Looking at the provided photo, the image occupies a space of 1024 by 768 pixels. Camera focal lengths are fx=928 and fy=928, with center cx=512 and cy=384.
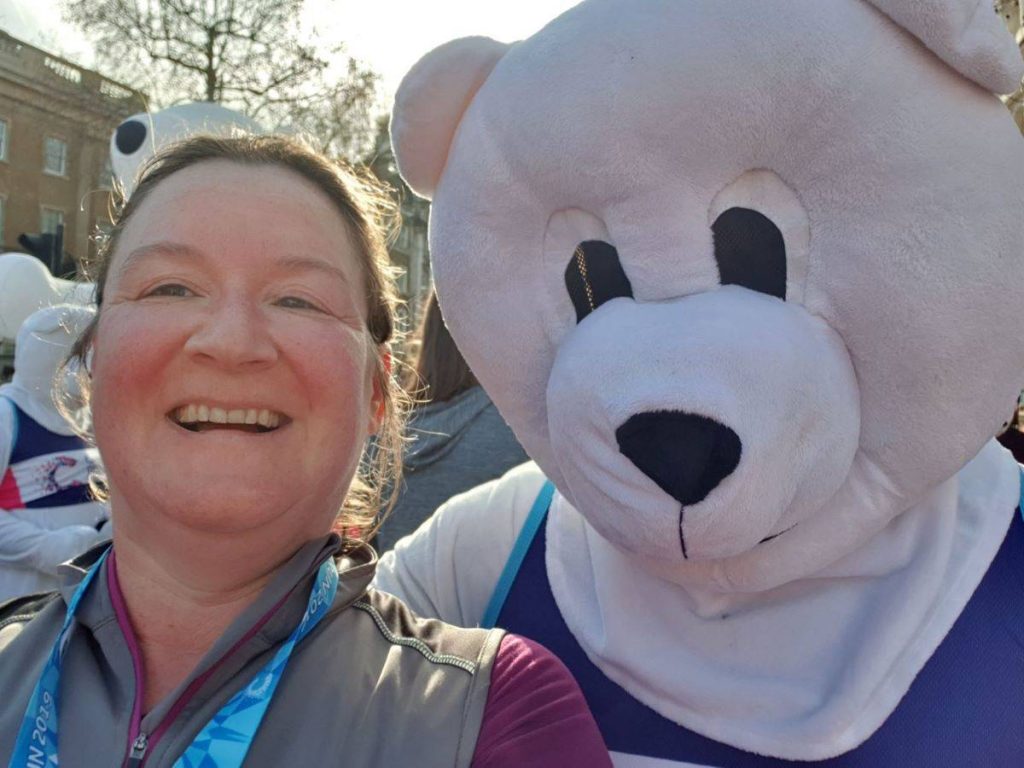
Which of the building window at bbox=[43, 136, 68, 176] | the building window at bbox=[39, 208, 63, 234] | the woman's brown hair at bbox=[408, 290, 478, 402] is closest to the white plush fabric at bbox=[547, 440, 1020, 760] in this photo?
the woman's brown hair at bbox=[408, 290, 478, 402]

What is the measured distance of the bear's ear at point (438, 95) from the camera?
149cm

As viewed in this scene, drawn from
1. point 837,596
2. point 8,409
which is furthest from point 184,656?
point 8,409

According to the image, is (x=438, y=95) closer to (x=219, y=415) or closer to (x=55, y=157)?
(x=219, y=415)

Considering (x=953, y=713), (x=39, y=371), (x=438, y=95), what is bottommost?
(x=39, y=371)

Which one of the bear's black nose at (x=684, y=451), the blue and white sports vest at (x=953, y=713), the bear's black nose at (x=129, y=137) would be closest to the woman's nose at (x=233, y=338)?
the bear's black nose at (x=684, y=451)

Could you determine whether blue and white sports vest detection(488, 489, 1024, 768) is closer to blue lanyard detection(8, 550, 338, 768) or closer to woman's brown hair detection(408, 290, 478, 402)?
blue lanyard detection(8, 550, 338, 768)

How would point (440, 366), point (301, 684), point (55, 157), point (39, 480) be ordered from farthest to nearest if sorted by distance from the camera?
point (55, 157)
point (39, 480)
point (440, 366)
point (301, 684)

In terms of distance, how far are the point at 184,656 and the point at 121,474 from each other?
0.29 meters

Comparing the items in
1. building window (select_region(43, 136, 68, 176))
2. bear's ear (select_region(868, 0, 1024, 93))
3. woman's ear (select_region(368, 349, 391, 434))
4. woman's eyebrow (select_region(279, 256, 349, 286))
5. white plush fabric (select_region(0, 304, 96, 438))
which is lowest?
white plush fabric (select_region(0, 304, 96, 438))

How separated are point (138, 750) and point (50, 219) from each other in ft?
92.1

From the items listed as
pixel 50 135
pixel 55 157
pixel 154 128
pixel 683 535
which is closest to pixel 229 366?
pixel 683 535

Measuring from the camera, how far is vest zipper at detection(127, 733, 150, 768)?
1.20m

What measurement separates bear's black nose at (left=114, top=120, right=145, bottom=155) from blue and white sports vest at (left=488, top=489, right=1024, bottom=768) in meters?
3.74

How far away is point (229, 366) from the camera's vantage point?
51.4 inches
